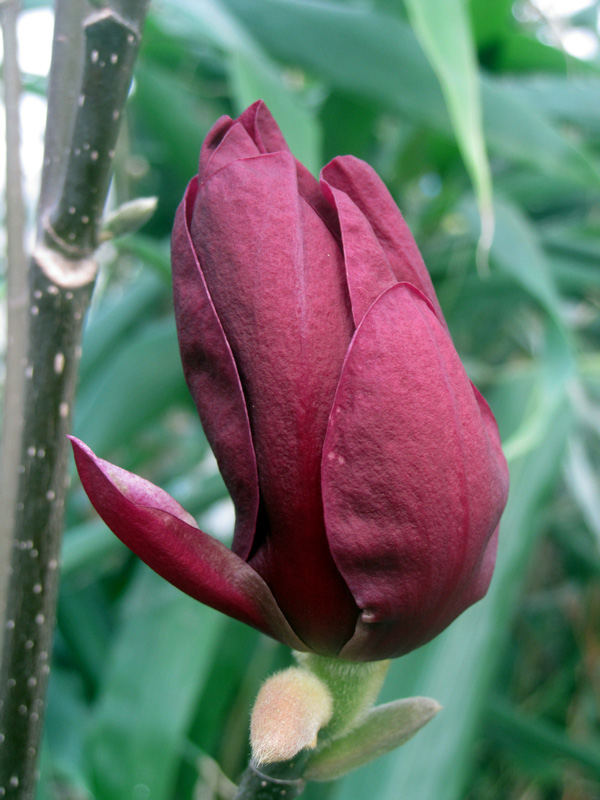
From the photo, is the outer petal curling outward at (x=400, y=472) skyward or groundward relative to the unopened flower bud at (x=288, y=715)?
skyward

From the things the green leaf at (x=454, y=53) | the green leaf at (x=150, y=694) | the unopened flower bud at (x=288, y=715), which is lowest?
the green leaf at (x=150, y=694)

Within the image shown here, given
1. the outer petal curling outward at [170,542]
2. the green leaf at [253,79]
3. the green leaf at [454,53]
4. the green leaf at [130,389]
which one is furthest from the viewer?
the green leaf at [130,389]

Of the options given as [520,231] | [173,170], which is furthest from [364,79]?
[173,170]

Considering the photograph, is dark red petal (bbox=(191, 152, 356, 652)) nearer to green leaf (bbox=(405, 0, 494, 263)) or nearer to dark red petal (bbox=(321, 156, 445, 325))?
dark red petal (bbox=(321, 156, 445, 325))

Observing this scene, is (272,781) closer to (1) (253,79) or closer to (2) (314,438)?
(2) (314,438)

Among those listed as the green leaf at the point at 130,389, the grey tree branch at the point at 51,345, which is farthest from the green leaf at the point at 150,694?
the grey tree branch at the point at 51,345

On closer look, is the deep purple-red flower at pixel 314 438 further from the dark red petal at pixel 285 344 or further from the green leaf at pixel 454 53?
the green leaf at pixel 454 53

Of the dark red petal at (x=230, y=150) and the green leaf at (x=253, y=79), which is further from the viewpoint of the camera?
the green leaf at (x=253, y=79)

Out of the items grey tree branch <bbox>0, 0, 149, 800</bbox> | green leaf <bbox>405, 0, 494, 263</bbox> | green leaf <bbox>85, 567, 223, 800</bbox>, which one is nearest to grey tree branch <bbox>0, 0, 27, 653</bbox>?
grey tree branch <bbox>0, 0, 149, 800</bbox>

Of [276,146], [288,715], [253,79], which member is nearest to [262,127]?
[276,146]
